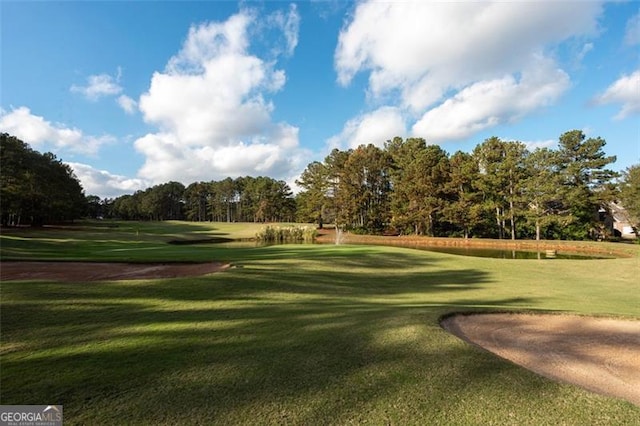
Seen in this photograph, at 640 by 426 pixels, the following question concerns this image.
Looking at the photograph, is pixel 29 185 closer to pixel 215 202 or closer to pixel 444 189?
pixel 444 189

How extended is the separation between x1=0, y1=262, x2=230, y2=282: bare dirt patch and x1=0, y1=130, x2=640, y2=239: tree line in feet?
104

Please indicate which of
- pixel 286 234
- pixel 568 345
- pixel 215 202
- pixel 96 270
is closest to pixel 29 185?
pixel 286 234

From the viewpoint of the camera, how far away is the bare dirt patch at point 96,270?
10508 millimetres

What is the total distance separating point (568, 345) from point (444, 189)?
38.9 metres

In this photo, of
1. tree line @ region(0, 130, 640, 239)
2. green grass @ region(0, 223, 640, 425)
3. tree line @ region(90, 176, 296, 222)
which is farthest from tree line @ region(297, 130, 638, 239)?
green grass @ region(0, 223, 640, 425)

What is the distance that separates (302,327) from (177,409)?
2.69m

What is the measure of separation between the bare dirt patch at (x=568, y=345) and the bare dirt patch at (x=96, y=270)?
28.3 feet

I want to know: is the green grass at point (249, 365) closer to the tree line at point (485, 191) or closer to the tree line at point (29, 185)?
the tree line at point (485, 191)

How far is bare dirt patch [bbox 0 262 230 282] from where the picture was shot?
34.5 feet

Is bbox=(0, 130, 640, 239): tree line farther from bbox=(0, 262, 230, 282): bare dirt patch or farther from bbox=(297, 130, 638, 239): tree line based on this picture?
bbox=(0, 262, 230, 282): bare dirt patch

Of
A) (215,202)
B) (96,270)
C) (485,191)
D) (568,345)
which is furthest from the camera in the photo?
(215,202)

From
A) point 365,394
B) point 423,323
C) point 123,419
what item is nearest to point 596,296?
point 423,323

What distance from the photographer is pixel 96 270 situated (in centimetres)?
1197

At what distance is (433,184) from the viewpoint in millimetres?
42500
